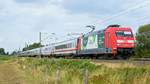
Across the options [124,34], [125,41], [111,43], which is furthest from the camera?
[124,34]

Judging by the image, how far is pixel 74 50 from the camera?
169 ft

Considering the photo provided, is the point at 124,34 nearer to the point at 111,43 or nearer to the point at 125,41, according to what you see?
the point at 125,41

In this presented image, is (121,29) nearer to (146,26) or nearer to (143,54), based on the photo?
(143,54)

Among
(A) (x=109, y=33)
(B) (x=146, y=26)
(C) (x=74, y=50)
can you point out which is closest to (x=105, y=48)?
(A) (x=109, y=33)

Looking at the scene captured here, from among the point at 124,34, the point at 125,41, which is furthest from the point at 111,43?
the point at 124,34

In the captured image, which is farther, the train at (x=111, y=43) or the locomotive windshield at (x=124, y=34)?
the locomotive windshield at (x=124, y=34)

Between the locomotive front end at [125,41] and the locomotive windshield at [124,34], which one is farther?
the locomotive windshield at [124,34]

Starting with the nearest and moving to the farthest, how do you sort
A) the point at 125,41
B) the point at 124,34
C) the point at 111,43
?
the point at 111,43, the point at 125,41, the point at 124,34

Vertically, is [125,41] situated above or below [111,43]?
above

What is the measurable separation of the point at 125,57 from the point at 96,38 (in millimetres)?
4042

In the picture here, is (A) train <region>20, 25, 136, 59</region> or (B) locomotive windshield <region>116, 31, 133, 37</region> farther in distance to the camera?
(B) locomotive windshield <region>116, 31, 133, 37</region>

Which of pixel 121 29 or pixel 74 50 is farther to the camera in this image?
pixel 74 50

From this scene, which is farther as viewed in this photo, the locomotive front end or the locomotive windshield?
the locomotive windshield

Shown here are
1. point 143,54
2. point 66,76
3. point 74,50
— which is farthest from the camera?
point 143,54
